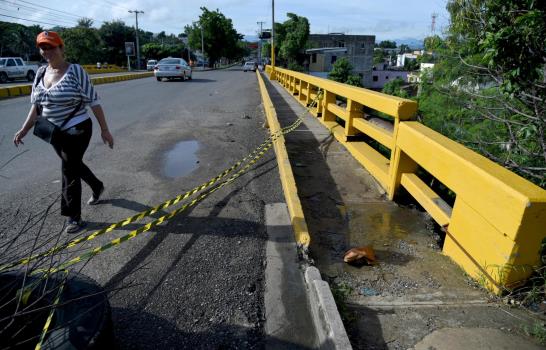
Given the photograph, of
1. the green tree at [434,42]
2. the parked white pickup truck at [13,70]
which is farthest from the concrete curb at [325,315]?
the parked white pickup truck at [13,70]

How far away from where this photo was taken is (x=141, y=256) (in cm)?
322

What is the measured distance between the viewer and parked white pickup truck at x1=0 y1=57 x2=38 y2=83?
23469mm

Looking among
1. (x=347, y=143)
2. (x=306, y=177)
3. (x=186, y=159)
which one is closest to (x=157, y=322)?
(x=306, y=177)

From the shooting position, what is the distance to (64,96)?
11.6 feet

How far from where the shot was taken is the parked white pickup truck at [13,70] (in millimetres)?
23469

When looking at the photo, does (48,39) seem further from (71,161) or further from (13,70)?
(13,70)

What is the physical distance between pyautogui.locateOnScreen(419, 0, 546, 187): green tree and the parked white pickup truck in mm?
26441

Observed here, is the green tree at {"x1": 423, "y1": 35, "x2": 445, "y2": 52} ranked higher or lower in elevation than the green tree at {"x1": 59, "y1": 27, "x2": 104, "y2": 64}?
lower

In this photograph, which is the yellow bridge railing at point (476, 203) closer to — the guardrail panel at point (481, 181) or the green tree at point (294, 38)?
the guardrail panel at point (481, 181)

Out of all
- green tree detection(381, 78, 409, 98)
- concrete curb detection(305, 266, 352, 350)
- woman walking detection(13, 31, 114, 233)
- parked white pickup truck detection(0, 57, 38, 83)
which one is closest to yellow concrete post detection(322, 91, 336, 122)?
green tree detection(381, 78, 409, 98)

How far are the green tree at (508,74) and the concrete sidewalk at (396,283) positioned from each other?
1610 millimetres

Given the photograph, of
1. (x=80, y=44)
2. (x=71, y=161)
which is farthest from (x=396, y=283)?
(x=80, y=44)

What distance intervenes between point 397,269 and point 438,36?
6145 mm

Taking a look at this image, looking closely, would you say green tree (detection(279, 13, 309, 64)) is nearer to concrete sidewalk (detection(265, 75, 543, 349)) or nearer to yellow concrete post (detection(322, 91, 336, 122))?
yellow concrete post (detection(322, 91, 336, 122))
